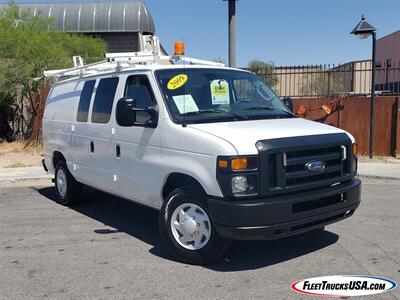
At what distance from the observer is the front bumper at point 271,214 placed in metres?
4.46

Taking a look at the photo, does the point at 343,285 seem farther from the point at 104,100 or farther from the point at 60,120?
the point at 60,120

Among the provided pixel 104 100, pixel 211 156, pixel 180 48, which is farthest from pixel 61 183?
pixel 211 156

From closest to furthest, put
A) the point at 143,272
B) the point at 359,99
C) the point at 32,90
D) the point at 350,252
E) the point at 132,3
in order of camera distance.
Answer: the point at 143,272
the point at 350,252
the point at 359,99
the point at 32,90
the point at 132,3

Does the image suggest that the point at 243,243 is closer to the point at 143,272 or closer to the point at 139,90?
the point at 143,272

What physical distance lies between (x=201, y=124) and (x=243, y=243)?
5.31ft

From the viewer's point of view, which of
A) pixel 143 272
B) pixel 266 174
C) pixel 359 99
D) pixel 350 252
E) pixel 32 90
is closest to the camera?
pixel 266 174

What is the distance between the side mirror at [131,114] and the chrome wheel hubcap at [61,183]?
295cm

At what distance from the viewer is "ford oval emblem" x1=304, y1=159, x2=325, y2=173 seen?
15.6 ft

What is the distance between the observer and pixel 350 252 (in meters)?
5.38

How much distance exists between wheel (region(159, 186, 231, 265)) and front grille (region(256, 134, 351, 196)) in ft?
2.33

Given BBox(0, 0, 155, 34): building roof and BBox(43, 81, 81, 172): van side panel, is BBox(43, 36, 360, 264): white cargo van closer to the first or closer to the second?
BBox(43, 81, 81, 172): van side panel

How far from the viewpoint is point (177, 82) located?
560cm

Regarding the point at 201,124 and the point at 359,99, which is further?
the point at 359,99

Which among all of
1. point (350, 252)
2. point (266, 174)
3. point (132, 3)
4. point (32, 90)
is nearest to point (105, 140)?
point (266, 174)
